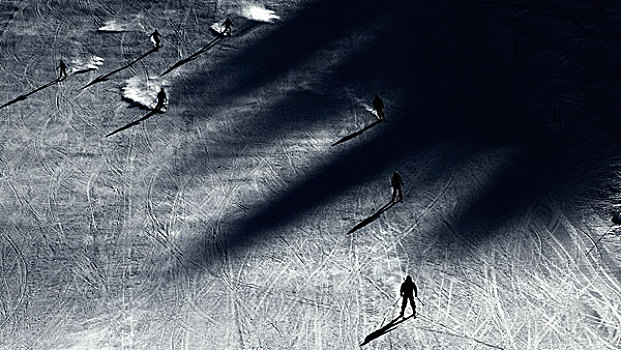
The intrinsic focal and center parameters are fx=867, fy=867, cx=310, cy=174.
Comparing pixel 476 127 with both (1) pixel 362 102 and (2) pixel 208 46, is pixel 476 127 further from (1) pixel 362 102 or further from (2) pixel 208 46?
(2) pixel 208 46

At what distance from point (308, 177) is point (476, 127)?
15.9 ft

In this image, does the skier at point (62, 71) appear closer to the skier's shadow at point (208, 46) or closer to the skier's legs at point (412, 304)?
the skier's shadow at point (208, 46)

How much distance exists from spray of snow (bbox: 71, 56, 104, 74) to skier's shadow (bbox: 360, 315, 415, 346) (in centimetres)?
1324

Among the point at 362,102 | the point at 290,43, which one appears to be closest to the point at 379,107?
the point at 362,102

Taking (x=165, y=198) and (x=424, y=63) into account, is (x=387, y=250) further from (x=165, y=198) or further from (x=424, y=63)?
(x=424, y=63)

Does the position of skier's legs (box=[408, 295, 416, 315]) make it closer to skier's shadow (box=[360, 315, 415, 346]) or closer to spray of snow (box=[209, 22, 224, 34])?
skier's shadow (box=[360, 315, 415, 346])

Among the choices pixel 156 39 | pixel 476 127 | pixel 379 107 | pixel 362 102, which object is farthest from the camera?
pixel 156 39

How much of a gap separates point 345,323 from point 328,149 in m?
6.40

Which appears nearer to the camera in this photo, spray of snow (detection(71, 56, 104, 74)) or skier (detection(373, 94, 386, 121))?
skier (detection(373, 94, 386, 121))

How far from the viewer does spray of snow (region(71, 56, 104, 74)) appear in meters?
25.2

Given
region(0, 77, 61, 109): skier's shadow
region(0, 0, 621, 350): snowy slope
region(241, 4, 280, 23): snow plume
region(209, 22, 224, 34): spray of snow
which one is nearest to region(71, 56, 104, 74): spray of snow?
region(0, 0, 621, 350): snowy slope

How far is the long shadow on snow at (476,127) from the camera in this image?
1959 cm

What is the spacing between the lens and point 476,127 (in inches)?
883

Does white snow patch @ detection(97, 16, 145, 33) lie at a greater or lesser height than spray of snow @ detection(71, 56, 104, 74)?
greater
